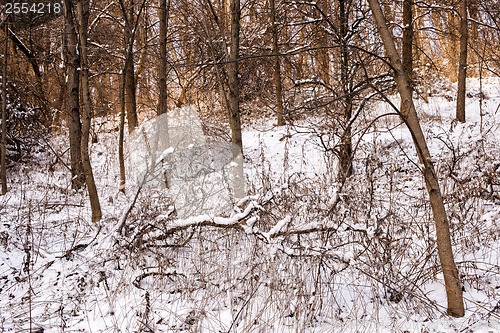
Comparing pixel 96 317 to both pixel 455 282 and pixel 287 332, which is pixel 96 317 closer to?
pixel 287 332

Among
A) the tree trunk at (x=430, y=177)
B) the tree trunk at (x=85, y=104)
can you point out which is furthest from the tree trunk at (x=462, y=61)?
the tree trunk at (x=85, y=104)

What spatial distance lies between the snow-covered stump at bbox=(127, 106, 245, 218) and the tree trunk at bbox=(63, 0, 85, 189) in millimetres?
1141

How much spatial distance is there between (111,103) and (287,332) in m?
15.5

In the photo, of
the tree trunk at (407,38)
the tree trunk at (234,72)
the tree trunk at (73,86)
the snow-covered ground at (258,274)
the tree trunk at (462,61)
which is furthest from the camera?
the tree trunk at (462,61)

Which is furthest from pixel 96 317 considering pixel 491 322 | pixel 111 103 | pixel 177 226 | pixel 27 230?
pixel 111 103

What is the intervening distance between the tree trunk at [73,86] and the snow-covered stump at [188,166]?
1.14 meters

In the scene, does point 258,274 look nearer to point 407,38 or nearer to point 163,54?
point 163,54

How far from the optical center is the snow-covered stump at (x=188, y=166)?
5.80m

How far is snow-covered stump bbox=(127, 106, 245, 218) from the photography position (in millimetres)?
5805

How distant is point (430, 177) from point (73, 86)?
627 centimetres

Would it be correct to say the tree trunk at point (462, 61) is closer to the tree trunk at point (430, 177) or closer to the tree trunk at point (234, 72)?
the tree trunk at point (234, 72)

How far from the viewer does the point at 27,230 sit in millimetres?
4973

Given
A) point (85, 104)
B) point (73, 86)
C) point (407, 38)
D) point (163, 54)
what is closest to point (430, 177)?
point (85, 104)

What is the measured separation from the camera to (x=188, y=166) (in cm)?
821
